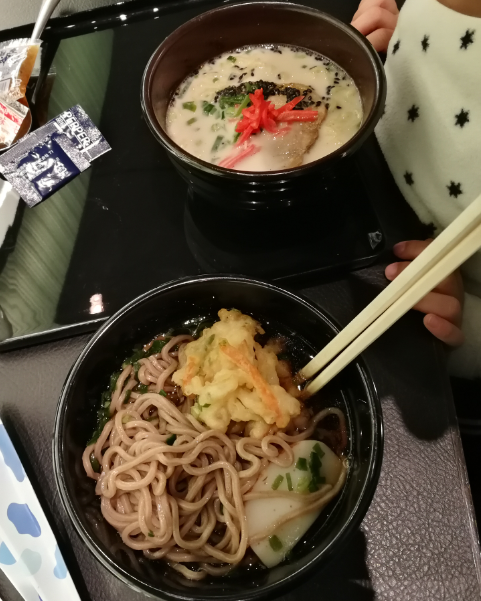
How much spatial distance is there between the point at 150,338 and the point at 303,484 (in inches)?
17.5

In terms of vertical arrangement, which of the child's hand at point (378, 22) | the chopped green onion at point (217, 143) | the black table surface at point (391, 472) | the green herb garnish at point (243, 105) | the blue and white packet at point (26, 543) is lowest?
the black table surface at point (391, 472)

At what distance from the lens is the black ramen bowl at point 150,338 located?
717 millimetres

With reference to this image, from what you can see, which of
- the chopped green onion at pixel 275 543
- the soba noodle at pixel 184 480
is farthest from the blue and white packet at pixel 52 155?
the chopped green onion at pixel 275 543

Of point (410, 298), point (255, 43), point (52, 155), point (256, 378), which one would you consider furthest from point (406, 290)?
point (52, 155)

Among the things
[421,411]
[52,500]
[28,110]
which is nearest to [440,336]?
[421,411]

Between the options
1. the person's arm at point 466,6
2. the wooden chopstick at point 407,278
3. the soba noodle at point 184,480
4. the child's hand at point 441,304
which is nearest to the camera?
the wooden chopstick at point 407,278

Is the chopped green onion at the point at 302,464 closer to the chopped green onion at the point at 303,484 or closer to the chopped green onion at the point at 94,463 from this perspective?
the chopped green onion at the point at 303,484

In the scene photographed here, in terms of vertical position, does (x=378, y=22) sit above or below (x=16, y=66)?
below

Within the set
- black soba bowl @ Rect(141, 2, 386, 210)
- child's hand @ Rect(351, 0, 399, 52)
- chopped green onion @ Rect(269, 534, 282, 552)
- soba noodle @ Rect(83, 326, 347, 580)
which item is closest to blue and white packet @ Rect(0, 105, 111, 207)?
black soba bowl @ Rect(141, 2, 386, 210)

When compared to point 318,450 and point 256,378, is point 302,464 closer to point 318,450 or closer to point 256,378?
point 318,450

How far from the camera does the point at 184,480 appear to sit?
0.90 meters

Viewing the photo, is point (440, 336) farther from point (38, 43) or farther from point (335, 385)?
point (38, 43)

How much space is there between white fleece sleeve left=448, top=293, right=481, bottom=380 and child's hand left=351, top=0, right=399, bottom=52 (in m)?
0.83

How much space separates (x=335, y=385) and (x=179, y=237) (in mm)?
584
